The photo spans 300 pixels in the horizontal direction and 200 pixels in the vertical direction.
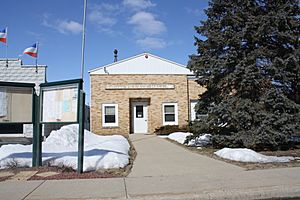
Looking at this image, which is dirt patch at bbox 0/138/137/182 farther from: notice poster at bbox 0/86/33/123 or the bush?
the bush

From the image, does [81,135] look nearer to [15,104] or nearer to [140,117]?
[15,104]

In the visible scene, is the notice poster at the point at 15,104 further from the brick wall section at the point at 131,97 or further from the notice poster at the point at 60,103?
the brick wall section at the point at 131,97

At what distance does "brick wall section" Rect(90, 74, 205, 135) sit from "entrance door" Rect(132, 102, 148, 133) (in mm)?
519

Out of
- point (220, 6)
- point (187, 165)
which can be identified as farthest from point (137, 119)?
point (187, 165)

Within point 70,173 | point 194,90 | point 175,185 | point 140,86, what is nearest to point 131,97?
point 140,86

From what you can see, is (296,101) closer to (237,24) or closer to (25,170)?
(237,24)

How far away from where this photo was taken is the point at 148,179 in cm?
796

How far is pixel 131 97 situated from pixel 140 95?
679 millimetres

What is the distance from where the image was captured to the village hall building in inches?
920

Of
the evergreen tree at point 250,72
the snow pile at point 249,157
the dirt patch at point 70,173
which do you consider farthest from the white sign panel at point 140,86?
the dirt patch at point 70,173

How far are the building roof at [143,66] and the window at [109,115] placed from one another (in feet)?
8.45

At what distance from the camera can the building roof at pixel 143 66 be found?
24.0 metres

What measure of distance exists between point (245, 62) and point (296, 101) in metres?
3.04

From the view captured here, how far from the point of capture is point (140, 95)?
23812 millimetres
